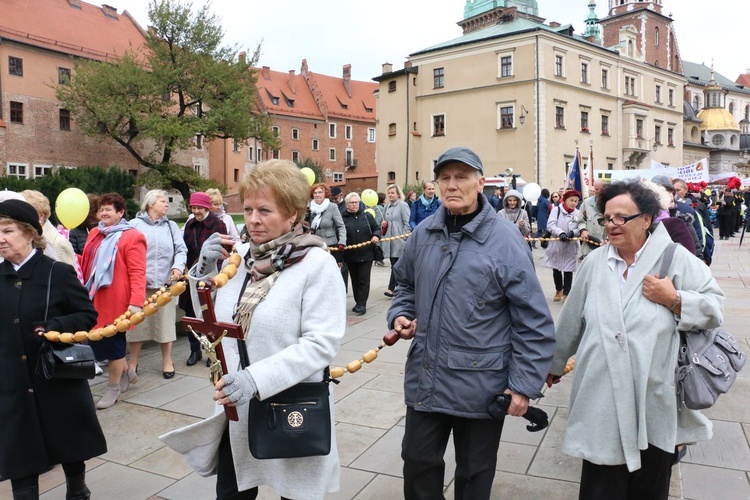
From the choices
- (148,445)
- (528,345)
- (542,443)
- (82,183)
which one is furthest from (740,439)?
(82,183)

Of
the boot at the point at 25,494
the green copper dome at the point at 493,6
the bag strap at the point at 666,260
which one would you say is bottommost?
the boot at the point at 25,494

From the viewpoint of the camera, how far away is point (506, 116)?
148ft

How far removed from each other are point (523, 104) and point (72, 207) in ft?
133

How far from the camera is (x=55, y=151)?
4453 cm

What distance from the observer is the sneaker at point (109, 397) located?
540cm

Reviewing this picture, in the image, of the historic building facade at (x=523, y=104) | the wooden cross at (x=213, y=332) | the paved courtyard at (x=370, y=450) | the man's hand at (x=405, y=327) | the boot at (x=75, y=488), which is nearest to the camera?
the wooden cross at (x=213, y=332)

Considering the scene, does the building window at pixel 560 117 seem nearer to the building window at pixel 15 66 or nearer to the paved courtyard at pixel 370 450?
the building window at pixel 15 66

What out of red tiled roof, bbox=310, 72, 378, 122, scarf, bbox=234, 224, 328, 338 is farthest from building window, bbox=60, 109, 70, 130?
scarf, bbox=234, 224, 328, 338

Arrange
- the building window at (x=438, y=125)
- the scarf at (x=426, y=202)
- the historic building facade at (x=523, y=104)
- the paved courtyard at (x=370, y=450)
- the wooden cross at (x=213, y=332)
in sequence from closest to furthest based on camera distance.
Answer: the wooden cross at (x=213, y=332) → the paved courtyard at (x=370, y=450) → the scarf at (x=426, y=202) → the historic building facade at (x=523, y=104) → the building window at (x=438, y=125)

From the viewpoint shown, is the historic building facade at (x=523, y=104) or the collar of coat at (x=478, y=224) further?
the historic building facade at (x=523, y=104)

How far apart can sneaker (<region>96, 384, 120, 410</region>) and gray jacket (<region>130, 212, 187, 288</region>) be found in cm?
119

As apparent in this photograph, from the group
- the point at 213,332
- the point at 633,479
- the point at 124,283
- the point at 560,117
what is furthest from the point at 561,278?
the point at 560,117

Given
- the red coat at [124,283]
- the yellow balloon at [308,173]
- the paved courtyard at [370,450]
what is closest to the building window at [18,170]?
the yellow balloon at [308,173]

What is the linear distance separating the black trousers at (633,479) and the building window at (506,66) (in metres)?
44.7
